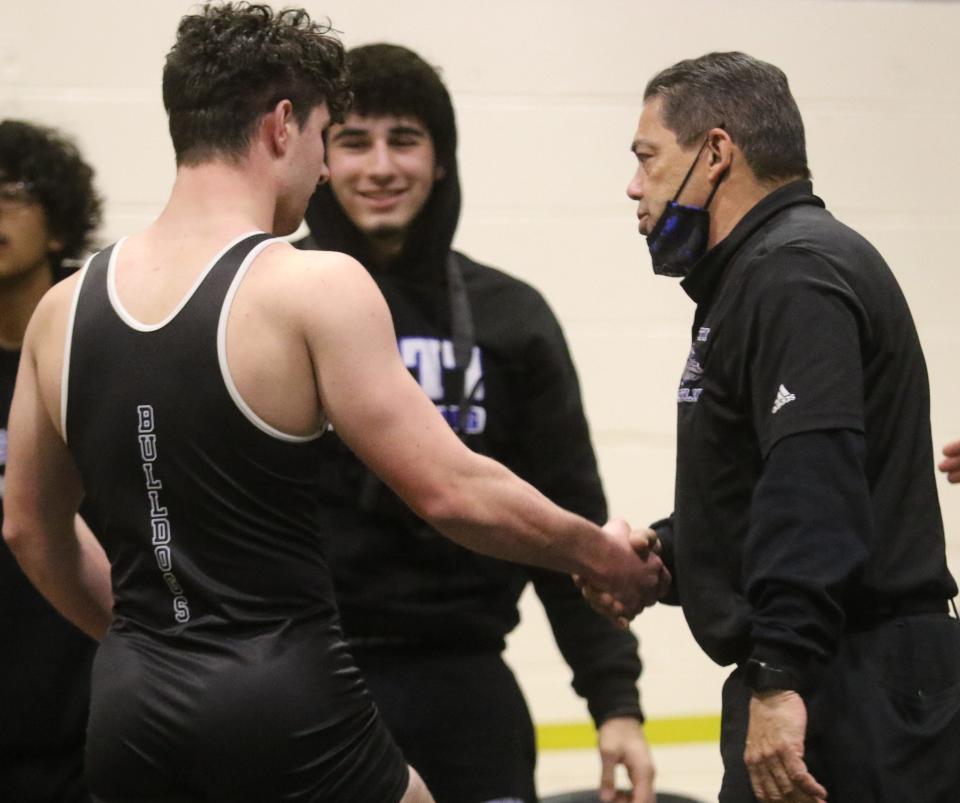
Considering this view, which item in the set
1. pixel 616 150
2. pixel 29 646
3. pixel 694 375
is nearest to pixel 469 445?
pixel 694 375

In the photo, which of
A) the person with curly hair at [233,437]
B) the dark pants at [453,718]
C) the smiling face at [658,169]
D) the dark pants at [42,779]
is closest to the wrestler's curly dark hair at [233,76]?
the person with curly hair at [233,437]

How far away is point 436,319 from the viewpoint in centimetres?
245

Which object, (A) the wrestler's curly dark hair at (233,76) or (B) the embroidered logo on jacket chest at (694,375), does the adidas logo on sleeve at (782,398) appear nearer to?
(B) the embroidered logo on jacket chest at (694,375)

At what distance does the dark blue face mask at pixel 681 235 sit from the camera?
1954 millimetres

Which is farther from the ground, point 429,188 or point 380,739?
point 429,188

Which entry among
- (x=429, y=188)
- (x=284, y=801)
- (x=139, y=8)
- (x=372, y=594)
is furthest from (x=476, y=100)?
(x=284, y=801)

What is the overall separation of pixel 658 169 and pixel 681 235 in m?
0.09

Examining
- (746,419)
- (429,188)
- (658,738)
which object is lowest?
(658,738)

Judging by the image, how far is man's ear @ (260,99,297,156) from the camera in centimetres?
176

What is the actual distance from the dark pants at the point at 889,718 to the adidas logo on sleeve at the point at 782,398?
29cm

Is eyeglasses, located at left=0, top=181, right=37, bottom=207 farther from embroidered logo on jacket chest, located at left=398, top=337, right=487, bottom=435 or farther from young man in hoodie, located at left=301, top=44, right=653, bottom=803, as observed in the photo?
embroidered logo on jacket chest, located at left=398, top=337, right=487, bottom=435

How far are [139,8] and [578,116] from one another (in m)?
1.07

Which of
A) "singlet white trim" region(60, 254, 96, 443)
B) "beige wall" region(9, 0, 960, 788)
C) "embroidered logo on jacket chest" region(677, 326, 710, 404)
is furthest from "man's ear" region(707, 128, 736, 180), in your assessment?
"beige wall" region(9, 0, 960, 788)

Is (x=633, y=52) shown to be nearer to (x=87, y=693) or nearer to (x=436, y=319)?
(x=436, y=319)
